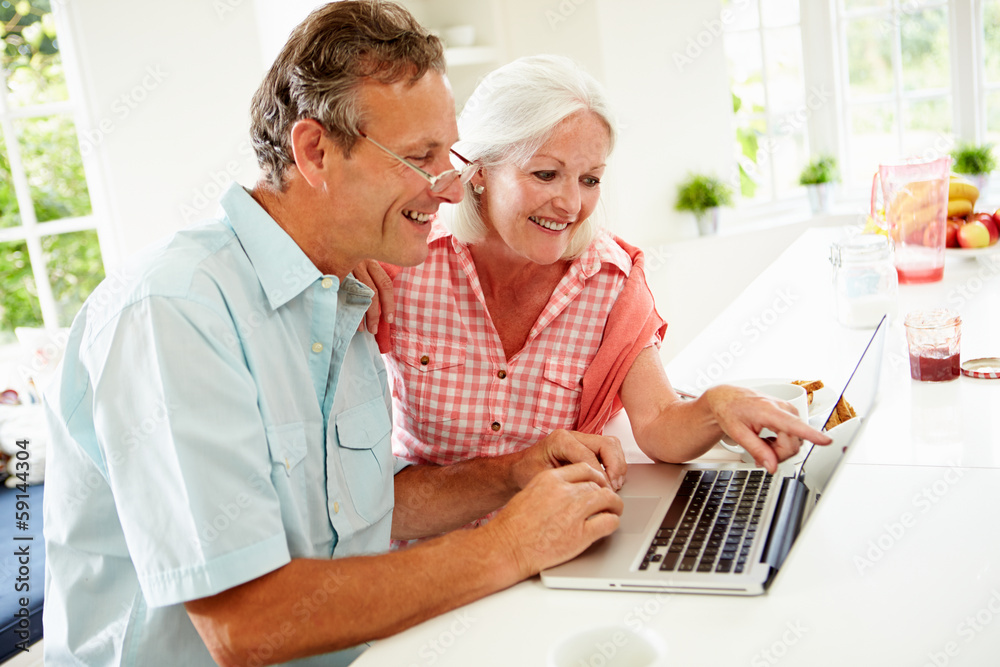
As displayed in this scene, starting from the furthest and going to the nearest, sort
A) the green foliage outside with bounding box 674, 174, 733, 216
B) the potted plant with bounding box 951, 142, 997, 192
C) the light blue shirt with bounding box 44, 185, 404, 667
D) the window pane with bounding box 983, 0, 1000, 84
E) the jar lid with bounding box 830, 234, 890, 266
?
1. the green foliage outside with bounding box 674, 174, 733, 216
2. the window pane with bounding box 983, 0, 1000, 84
3. the potted plant with bounding box 951, 142, 997, 192
4. the jar lid with bounding box 830, 234, 890, 266
5. the light blue shirt with bounding box 44, 185, 404, 667

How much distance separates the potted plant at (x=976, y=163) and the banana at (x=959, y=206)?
6.15 feet

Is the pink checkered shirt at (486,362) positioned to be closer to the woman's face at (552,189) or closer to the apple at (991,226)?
the woman's face at (552,189)

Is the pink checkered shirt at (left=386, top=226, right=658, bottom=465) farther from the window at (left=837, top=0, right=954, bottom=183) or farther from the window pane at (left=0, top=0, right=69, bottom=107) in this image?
the window at (left=837, top=0, right=954, bottom=183)

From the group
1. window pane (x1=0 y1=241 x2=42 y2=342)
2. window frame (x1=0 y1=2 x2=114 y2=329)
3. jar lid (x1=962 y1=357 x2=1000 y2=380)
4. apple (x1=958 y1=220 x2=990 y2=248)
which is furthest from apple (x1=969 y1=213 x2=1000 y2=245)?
window pane (x1=0 y1=241 x2=42 y2=342)

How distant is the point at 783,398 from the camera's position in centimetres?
140

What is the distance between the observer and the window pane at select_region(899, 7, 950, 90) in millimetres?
4211

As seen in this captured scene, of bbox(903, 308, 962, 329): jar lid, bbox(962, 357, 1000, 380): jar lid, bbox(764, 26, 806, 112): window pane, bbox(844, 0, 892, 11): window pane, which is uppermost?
bbox(844, 0, 892, 11): window pane

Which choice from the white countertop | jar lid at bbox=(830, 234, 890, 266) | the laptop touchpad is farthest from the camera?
jar lid at bbox=(830, 234, 890, 266)

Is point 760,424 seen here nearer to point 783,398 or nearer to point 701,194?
point 783,398

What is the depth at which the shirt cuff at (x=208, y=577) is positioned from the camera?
0.93m

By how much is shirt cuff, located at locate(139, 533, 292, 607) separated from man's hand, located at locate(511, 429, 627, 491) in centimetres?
48

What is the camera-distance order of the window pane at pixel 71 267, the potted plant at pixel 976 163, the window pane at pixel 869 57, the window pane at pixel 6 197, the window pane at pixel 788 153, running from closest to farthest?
the window pane at pixel 6 197
the window pane at pixel 71 267
the potted plant at pixel 976 163
the window pane at pixel 869 57
the window pane at pixel 788 153

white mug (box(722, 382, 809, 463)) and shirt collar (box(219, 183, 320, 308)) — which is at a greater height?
shirt collar (box(219, 183, 320, 308))

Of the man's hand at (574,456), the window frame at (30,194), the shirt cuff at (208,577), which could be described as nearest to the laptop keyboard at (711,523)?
the man's hand at (574,456)
